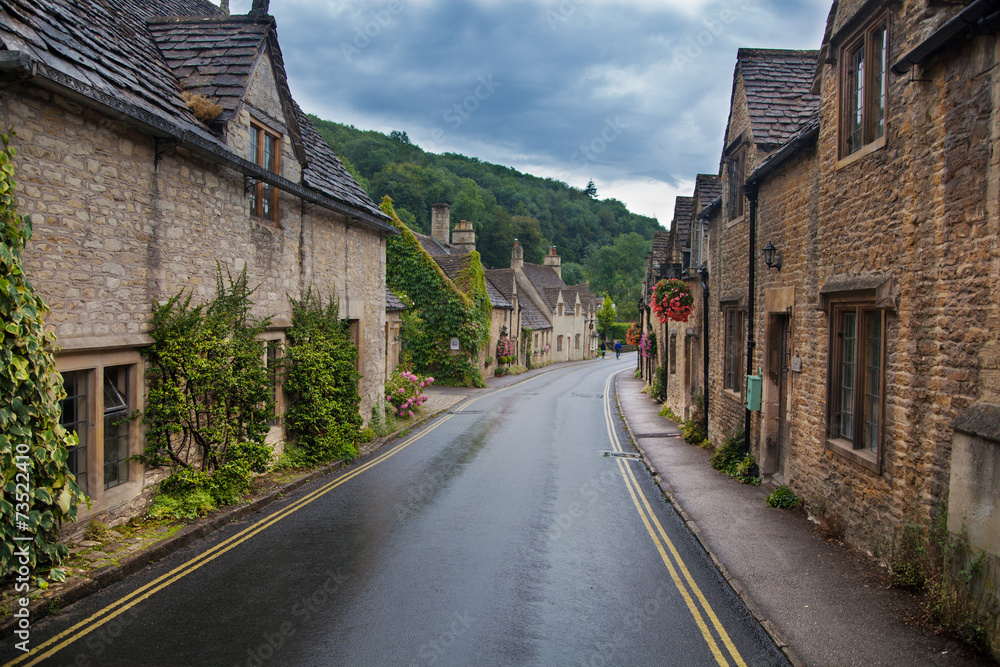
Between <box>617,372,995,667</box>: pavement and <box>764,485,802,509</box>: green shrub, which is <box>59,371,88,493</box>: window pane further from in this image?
<box>764,485,802,509</box>: green shrub

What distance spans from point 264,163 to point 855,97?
9.75 m

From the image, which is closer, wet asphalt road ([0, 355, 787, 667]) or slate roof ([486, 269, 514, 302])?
wet asphalt road ([0, 355, 787, 667])

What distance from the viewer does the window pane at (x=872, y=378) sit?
7539 millimetres

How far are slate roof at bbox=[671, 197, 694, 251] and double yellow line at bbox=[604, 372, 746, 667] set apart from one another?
13.2m

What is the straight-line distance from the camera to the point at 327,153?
631 inches

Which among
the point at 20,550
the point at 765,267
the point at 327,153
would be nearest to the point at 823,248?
the point at 765,267

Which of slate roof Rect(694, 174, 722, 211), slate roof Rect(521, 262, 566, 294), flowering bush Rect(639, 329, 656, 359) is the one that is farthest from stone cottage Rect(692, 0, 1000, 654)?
slate roof Rect(521, 262, 566, 294)

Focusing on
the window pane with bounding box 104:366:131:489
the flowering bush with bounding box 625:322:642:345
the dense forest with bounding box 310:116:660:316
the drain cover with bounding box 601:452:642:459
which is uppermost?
the dense forest with bounding box 310:116:660:316

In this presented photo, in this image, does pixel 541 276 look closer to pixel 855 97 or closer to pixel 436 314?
pixel 436 314

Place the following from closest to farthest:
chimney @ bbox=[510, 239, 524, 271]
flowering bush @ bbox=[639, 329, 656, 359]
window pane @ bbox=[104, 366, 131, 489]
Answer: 1. window pane @ bbox=[104, 366, 131, 489]
2. flowering bush @ bbox=[639, 329, 656, 359]
3. chimney @ bbox=[510, 239, 524, 271]

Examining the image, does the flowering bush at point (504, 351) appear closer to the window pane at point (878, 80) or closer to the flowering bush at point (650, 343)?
the flowering bush at point (650, 343)

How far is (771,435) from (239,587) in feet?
29.2

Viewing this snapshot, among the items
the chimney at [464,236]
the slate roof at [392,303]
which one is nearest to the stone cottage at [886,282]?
the slate roof at [392,303]
